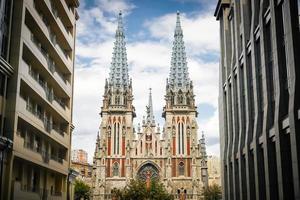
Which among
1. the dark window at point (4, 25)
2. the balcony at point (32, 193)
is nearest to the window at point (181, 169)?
the balcony at point (32, 193)

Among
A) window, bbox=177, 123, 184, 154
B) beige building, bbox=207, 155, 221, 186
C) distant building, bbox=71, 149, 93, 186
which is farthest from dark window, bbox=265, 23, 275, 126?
beige building, bbox=207, 155, 221, 186

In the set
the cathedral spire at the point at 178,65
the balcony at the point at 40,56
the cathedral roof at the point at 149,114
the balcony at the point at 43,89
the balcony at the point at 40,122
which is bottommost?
the balcony at the point at 40,122

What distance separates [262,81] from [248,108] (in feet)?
12.6

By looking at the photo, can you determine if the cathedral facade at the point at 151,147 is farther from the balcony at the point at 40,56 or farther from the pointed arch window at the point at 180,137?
the balcony at the point at 40,56

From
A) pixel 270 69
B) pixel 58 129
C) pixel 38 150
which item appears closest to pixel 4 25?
pixel 38 150

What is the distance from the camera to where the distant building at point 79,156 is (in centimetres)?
15300

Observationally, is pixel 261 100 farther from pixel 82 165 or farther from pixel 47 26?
pixel 82 165

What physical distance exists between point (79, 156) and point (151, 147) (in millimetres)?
53415

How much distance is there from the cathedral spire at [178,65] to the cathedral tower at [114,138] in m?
10.9

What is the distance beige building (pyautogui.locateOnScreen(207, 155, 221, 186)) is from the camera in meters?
164

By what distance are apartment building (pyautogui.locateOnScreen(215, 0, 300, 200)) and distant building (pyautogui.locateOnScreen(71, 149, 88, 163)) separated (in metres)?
114

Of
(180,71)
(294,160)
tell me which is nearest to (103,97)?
(180,71)

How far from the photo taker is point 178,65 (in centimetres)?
11619

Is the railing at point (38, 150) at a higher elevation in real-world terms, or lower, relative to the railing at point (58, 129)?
lower
